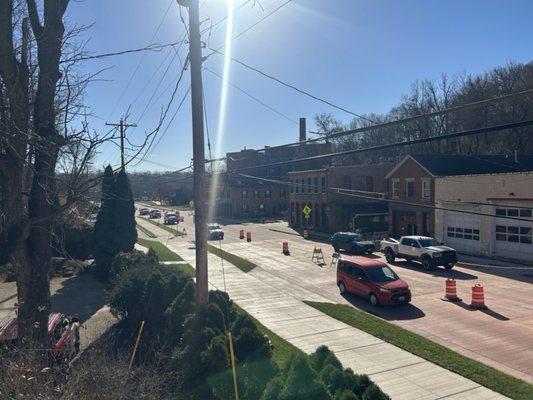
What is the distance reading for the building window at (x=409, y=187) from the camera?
38.6 meters

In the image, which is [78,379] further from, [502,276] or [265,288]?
[502,276]

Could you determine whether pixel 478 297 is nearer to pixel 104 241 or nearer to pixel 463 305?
pixel 463 305

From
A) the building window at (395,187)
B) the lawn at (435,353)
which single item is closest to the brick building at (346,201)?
the building window at (395,187)

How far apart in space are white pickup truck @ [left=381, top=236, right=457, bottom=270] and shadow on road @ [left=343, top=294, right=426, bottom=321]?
8216 millimetres

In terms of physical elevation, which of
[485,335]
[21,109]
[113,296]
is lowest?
[485,335]

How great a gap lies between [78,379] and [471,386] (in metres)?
7.95

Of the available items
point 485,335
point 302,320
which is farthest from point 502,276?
point 302,320

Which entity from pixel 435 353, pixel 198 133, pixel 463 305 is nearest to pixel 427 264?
pixel 463 305

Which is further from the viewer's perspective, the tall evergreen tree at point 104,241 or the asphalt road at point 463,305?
the tall evergreen tree at point 104,241

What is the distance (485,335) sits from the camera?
14.0 meters

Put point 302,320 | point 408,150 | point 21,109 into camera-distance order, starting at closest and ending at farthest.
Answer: point 21,109 < point 302,320 < point 408,150

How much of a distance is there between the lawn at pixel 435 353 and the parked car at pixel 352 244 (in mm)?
16149

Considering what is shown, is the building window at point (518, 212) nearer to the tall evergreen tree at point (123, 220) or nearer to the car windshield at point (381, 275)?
the car windshield at point (381, 275)

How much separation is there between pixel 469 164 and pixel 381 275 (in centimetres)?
2542
